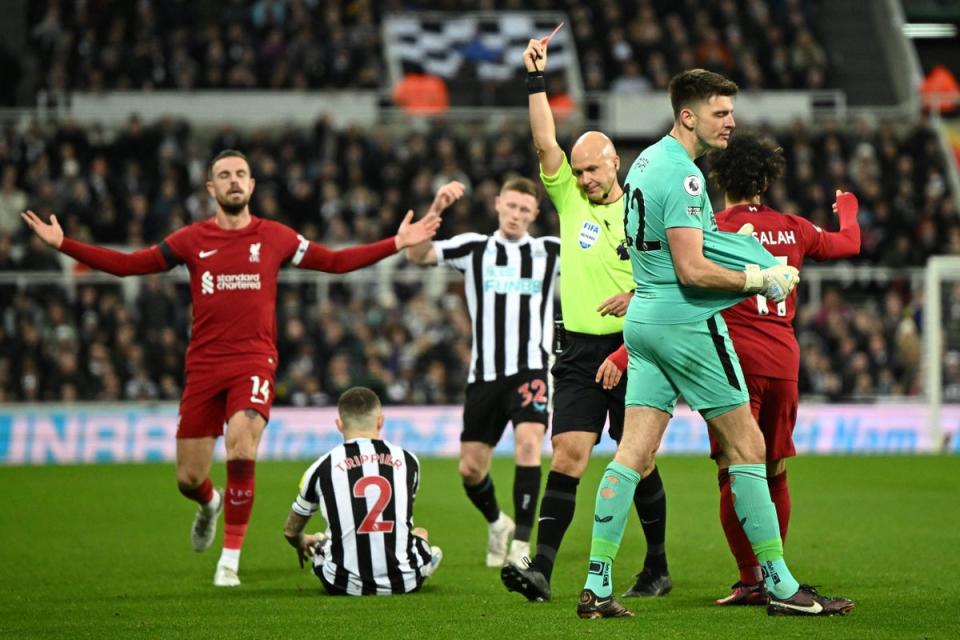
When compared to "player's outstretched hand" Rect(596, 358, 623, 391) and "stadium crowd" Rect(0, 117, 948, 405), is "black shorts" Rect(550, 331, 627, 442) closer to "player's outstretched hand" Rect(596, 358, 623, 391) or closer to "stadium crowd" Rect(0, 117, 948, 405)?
"player's outstretched hand" Rect(596, 358, 623, 391)

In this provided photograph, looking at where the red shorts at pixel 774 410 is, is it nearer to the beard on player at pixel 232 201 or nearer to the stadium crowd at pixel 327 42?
the beard on player at pixel 232 201

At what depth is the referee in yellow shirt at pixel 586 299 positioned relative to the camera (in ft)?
24.2

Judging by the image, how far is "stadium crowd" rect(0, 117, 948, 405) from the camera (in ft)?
61.9

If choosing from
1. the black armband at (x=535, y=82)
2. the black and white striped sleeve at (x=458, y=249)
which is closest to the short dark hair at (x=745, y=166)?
the black armband at (x=535, y=82)

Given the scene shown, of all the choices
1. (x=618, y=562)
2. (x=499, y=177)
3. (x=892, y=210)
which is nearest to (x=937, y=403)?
(x=892, y=210)

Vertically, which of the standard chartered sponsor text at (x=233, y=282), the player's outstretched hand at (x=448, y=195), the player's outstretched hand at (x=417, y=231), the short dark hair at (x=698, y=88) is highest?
the short dark hair at (x=698, y=88)

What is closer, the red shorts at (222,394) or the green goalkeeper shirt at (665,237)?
the green goalkeeper shirt at (665,237)

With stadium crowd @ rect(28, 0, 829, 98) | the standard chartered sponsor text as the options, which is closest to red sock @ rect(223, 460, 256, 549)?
the standard chartered sponsor text

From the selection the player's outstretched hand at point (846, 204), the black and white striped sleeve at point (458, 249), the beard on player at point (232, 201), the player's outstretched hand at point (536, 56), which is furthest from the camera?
the black and white striped sleeve at point (458, 249)

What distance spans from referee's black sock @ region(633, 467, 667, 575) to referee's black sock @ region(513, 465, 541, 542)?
950mm

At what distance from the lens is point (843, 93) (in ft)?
98.9

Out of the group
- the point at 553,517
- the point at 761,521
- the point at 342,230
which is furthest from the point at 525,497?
the point at 342,230

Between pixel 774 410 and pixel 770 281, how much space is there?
42.6 inches

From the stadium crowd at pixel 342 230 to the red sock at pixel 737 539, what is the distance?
11.8m
